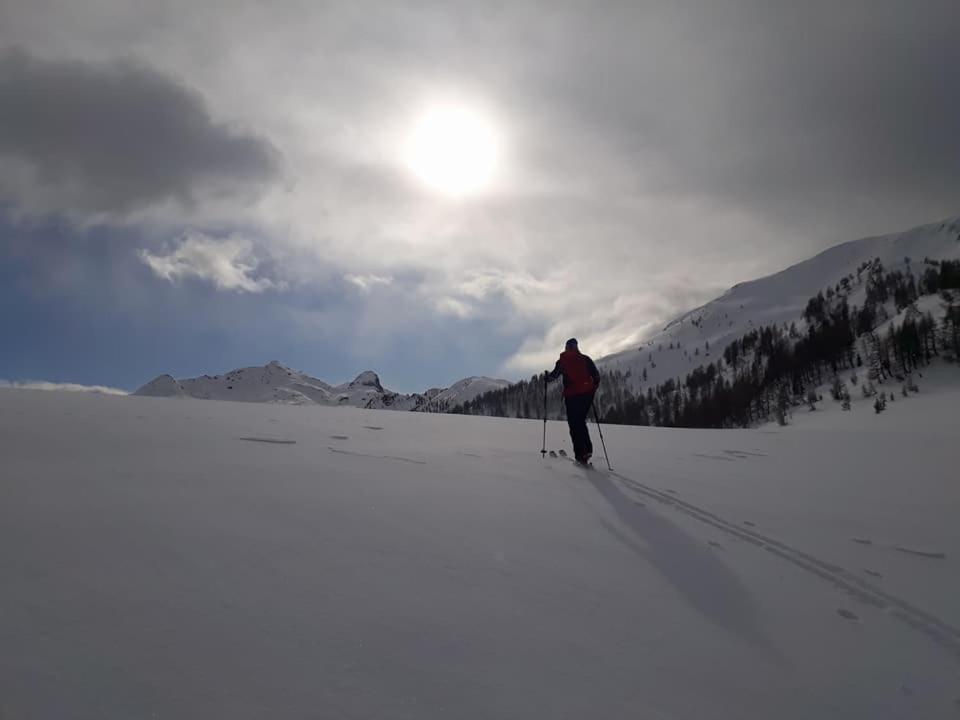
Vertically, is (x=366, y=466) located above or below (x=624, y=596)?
above

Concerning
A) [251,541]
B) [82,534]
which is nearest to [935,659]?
[251,541]

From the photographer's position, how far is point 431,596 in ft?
6.59

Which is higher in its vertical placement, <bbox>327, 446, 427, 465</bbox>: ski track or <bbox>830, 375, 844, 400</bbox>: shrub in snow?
<bbox>830, 375, 844, 400</bbox>: shrub in snow

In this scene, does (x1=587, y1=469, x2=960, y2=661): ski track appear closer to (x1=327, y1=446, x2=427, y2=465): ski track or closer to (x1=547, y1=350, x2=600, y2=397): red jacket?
(x1=327, y1=446, x2=427, y2=465): ski track

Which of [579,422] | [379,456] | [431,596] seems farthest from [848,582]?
[579,422]

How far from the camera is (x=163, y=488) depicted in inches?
119

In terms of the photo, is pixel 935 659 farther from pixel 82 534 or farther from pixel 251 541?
pixel 82 534

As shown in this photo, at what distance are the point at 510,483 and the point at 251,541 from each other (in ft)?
8.61

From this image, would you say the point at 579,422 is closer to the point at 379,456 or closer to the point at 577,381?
the point at 577,381

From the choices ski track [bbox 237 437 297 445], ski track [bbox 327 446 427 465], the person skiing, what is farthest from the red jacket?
ski track [bbox 237 437 297 445]

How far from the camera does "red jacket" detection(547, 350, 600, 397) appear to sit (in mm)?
7625

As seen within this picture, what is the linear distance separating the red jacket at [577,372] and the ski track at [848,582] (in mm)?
3279

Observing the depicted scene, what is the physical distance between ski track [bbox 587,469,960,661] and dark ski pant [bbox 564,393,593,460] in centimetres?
251

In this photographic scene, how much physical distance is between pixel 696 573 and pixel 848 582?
3.39 feet
